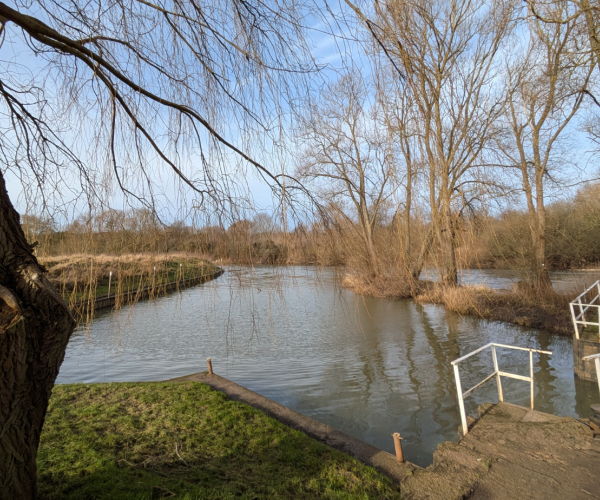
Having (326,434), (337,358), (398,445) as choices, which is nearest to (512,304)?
(337,358)

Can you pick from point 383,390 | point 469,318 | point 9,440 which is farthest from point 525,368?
point 9,440

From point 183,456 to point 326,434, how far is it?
1971mm

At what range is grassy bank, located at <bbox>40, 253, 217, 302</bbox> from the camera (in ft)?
9.38

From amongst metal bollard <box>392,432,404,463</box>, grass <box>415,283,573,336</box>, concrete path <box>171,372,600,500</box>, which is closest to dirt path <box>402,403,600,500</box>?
concrete path <box>171,372,600,500</box>

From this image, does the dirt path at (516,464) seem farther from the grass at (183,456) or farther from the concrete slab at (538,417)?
the grass at (183,456)

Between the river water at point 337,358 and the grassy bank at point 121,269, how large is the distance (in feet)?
1.00

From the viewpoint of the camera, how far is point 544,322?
12.5 metres

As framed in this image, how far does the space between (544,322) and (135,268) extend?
13.4 m

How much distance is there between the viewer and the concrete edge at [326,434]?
436cm

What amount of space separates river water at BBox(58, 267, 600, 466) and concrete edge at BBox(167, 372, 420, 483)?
726 mm

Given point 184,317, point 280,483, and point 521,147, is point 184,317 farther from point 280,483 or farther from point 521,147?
point 521,147

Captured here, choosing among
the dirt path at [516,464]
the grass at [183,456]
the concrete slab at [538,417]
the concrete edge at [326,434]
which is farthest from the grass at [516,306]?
the grass at [183,456]

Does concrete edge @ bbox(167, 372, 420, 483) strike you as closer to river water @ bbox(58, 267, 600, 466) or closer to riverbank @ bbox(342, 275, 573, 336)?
river water @ bbox(58, 267, 600, 466)

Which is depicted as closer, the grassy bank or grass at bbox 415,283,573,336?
the grassy bank
